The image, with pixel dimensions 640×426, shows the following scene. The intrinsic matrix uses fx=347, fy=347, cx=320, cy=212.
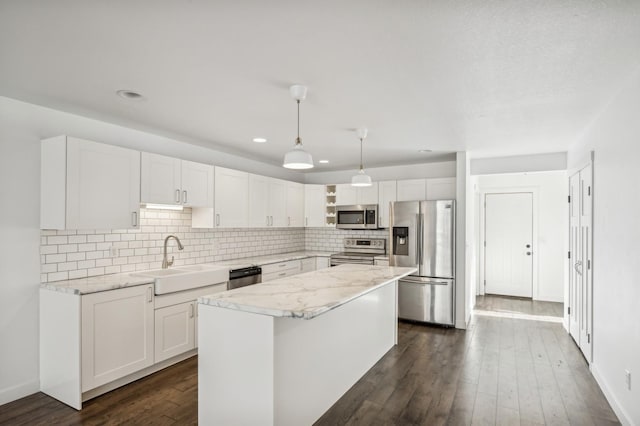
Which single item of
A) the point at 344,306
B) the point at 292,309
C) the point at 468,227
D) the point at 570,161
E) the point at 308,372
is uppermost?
the point at 570,161

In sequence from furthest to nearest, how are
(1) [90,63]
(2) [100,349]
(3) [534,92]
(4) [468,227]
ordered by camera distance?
(4) [468,227], (2) [100,349], (3) [534,92], (1) [90,63]

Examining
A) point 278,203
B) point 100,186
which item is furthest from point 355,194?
point 100,186

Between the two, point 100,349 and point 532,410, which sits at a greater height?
point 100,349

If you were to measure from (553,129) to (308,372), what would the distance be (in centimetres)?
357

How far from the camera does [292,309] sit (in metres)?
2.02

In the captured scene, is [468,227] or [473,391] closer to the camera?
[473,391]

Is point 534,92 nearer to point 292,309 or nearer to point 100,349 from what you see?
point 292,309

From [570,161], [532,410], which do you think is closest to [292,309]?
[532,410]

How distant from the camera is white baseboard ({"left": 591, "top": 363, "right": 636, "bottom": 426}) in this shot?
2.48m

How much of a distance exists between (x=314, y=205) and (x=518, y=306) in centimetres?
407

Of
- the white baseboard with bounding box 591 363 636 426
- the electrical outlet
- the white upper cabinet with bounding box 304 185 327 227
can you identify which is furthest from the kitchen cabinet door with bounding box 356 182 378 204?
the electrical outlet

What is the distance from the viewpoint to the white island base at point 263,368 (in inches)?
83.8

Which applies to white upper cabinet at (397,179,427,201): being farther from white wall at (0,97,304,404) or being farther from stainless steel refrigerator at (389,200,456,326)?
white wall at (0,97,304,404)

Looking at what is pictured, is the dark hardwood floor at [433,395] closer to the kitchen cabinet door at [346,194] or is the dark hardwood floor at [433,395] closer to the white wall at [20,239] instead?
the white wall at [20,239]
